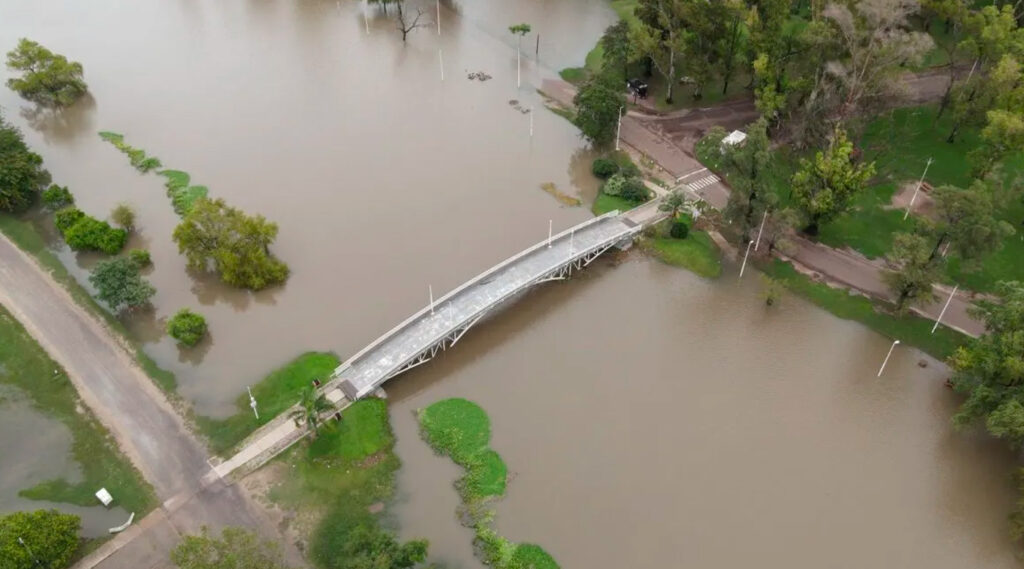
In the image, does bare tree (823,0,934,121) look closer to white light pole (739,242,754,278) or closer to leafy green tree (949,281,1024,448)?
white light pole (739,242,754,278)

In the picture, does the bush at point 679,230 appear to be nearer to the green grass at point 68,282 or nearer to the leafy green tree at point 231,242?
the leafy green tree at point 231,242

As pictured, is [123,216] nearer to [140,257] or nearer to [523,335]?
[140,257]

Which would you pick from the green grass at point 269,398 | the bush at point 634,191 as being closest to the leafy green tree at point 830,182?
the bush at point 634,191

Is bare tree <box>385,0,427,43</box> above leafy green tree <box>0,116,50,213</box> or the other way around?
above

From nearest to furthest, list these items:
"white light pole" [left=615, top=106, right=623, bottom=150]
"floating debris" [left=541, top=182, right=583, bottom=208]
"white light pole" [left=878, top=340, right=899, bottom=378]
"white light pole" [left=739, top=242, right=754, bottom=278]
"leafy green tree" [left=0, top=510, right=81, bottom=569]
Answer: "leafy green tree" [left=0, top=510, right=81, bottom=569], "white light pole" [left=878, top=340, right=899, bottom=378], "white light pole" [left=739, top=242, right=754, bottom=278], "floating debris" [left=541, top=182, right=583, bottom=208], "white light pole" [left=615, top=106, right=623, bottom=150]

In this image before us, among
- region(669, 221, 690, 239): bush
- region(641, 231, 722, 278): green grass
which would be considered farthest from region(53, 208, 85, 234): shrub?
region(669, 221, 690, 239): bush

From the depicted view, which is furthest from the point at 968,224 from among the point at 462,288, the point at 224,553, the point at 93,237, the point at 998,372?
the point at 93,237
